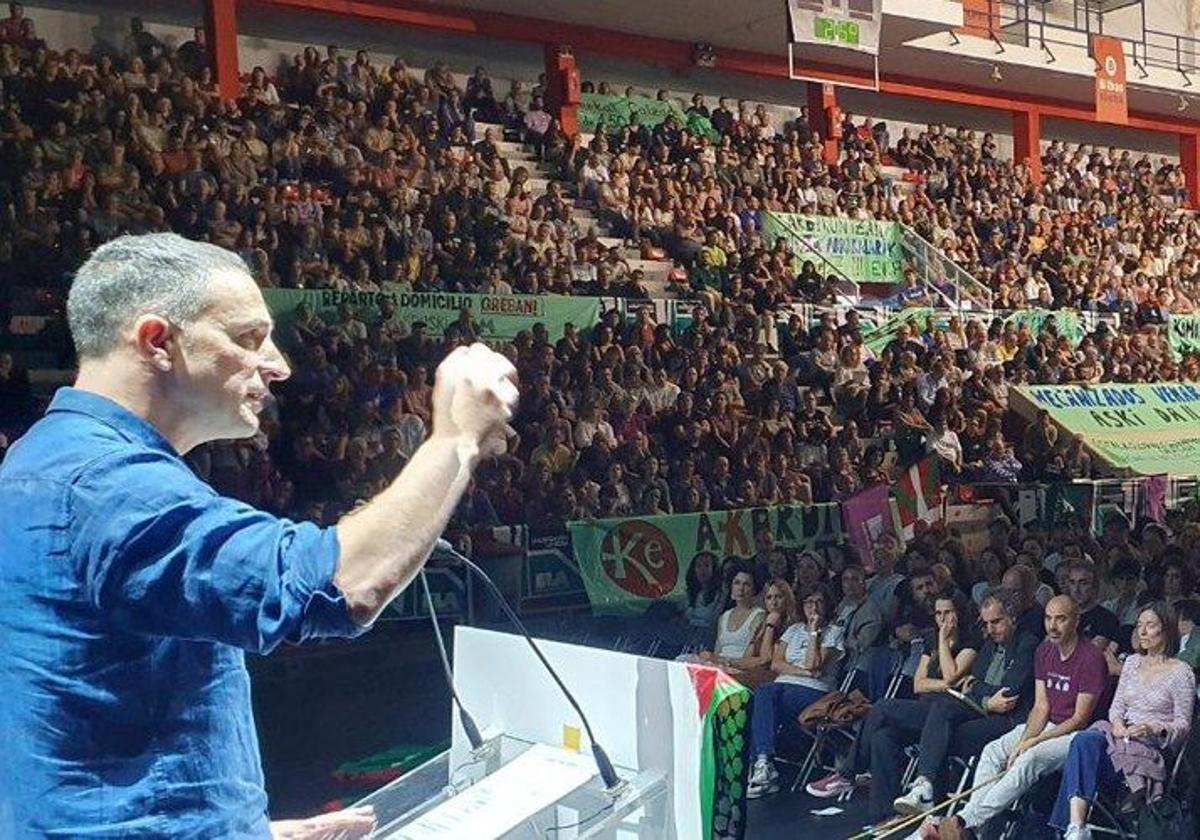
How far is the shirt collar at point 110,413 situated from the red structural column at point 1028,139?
22526 millimetres

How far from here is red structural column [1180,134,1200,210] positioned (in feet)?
83.1

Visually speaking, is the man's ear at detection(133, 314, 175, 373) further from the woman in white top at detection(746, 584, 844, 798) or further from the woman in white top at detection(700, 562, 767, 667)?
the woman in white top at detection(700, 562, 767, 667)

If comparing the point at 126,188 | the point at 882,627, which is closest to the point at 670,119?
the point at 126,188

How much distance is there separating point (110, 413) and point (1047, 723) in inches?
188

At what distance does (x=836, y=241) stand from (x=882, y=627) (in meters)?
10.3

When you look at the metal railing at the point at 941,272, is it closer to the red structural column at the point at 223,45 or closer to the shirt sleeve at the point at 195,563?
the red structural column at the point at 223,45

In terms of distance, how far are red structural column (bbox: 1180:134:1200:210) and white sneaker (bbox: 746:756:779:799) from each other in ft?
72.0

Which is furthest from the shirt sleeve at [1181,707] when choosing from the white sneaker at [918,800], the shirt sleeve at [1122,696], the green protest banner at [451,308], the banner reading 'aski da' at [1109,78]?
the banner reading 'aski da' at [1109,78]

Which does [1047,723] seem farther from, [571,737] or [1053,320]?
[1053,320]

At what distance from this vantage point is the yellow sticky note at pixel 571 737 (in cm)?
218

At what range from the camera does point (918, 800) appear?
5.77 m

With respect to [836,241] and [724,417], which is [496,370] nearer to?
[724,417]

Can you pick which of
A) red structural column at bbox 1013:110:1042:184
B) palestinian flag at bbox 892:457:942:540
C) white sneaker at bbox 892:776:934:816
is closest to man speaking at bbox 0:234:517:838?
white sneaker at bbox 892:776:934:816

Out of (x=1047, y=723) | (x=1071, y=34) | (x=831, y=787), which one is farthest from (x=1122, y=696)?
(x=1071, y=34)
